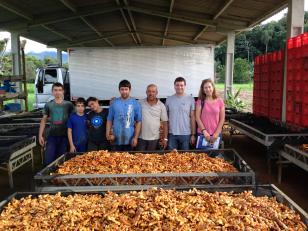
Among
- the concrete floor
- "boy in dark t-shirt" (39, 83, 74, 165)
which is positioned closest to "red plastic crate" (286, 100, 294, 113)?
the concrete floor

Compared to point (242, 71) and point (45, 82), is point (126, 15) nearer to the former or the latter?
point (45, 82)

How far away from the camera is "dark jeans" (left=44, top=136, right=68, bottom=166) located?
19.1 ft

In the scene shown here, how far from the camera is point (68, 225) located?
280 cm

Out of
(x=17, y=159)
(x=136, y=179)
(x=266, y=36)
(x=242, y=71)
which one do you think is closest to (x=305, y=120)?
(x=136, y=179)

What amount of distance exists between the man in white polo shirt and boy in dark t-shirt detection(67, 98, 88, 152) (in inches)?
38.9

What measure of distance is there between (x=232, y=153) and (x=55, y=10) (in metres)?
11.8

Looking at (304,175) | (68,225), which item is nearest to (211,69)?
(304,175)

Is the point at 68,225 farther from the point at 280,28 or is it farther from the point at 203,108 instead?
the point at 280,28

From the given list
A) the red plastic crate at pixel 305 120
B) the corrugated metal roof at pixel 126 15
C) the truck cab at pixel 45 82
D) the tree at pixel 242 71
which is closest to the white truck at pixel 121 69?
the corrugated metal roof at pixel 126 15

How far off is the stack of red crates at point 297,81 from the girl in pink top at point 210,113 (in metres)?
3.19

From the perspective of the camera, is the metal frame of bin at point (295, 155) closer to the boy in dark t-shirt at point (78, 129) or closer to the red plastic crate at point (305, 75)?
the red plastic crate at point (305, 75)

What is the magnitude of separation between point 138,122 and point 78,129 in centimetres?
106

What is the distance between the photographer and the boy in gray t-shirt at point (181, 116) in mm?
5477

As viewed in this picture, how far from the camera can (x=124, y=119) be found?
17.8 feet
